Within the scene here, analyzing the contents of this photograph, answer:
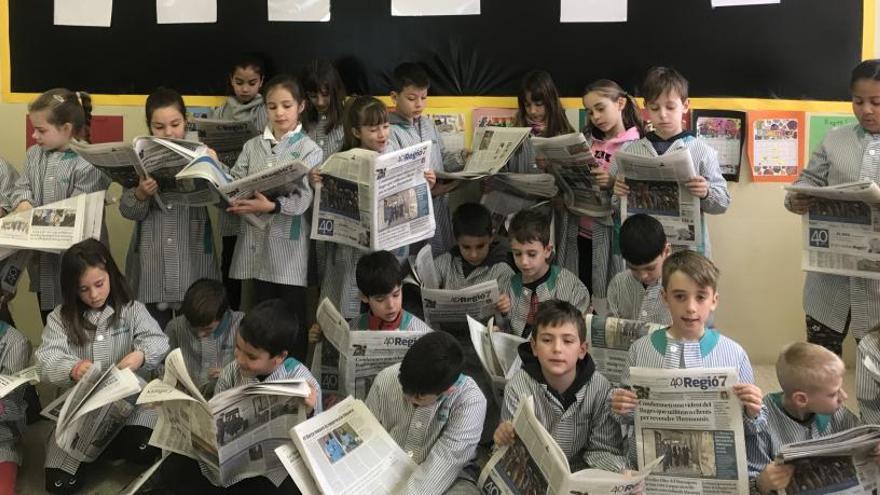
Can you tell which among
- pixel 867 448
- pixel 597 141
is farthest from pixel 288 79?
pixel 867 448

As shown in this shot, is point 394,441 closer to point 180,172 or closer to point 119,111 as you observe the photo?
point 180,172

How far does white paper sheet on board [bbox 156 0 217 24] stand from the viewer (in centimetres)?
381

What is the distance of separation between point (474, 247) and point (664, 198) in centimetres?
73

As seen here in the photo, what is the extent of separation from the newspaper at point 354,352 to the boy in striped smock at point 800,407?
101 centimetres

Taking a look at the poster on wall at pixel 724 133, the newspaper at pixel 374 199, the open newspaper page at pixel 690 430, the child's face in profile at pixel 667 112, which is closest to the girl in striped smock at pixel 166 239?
the newspaper at pixel 374 199

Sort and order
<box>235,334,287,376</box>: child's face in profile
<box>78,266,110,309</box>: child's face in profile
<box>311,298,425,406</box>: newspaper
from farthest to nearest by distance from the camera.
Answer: <box>78,266,110,309</box>: child's face in profile → <box>311,298,425,406</box>: newspaper → <box>235,334,287,376</box>: child's face in profile

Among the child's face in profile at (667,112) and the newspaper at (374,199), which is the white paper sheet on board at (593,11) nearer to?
the child's face in profile at (667,112)

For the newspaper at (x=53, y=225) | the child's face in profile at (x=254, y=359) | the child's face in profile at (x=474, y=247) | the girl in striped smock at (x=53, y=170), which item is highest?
the girl in striped smock at (x=53, y=170)

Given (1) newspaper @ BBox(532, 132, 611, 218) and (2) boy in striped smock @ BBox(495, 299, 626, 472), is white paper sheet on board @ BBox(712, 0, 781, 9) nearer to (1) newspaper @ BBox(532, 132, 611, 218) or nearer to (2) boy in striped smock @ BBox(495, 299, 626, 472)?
(1) newspaper @ BBox(532, 132, 611, 218)

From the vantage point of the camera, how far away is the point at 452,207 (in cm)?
377

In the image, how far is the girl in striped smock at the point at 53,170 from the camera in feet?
10.6

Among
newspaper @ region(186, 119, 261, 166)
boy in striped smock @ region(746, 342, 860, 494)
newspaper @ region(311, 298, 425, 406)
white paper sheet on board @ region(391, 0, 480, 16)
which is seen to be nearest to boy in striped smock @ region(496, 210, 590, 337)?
newspaper @ region(311, 298, 425, 406)

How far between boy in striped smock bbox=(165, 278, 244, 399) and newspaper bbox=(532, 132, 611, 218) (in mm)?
1304

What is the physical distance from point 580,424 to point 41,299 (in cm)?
222
